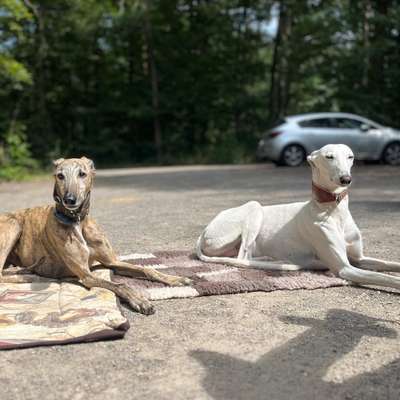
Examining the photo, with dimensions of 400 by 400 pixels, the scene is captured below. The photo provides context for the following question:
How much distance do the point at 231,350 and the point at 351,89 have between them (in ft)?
67.5

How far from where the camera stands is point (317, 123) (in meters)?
17.0

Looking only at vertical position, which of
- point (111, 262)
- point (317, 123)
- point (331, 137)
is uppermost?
point (317, 123)

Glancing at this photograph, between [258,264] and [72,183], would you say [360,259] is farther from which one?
[72,183]

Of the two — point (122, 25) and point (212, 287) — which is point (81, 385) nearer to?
point (212, 287)

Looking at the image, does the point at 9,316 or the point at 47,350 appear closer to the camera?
the point at 47,350

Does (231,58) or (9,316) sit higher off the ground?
(231,58)

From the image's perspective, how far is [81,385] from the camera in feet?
8.69

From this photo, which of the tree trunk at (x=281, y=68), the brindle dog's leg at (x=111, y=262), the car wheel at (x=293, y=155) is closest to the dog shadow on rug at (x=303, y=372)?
the brindle dog's leg at (x=111, y=262)

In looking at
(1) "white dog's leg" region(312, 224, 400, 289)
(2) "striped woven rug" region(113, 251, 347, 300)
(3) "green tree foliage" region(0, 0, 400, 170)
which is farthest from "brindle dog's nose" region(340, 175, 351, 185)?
(3) "green tree foliage" region(0, 0, 400, 170)

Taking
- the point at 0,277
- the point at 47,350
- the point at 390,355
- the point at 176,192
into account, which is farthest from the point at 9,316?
the point at 176,192

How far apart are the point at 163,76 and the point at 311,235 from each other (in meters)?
23.0

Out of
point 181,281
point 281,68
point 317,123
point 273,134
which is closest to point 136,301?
point 181,281

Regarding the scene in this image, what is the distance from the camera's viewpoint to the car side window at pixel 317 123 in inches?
669

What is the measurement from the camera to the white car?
54.3ft
